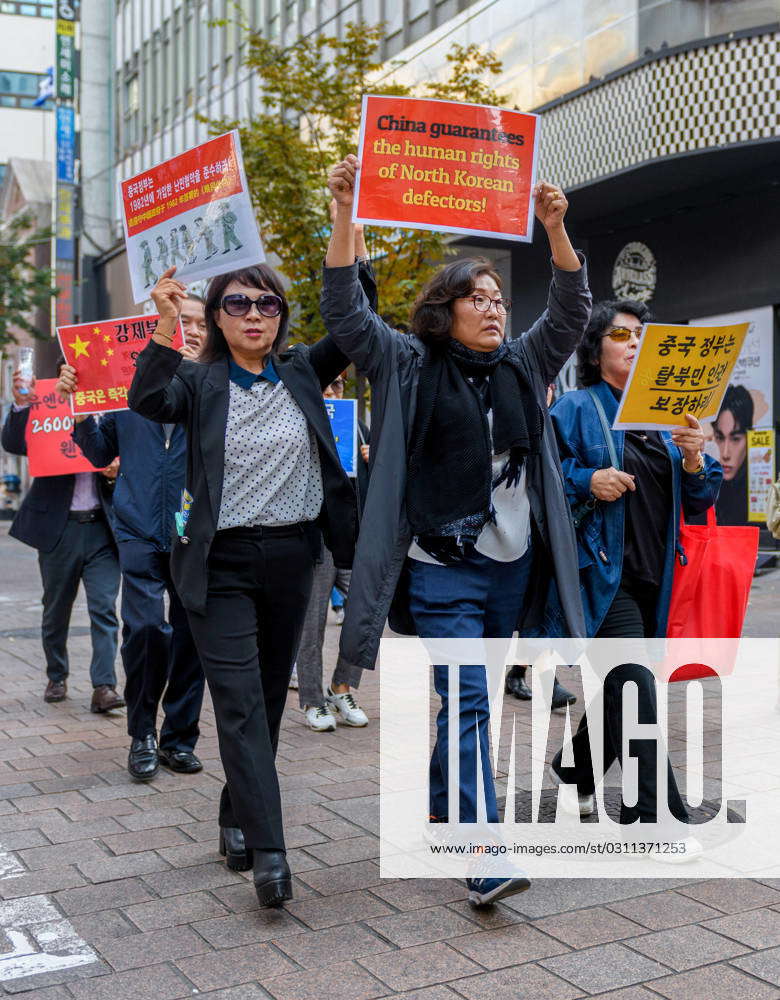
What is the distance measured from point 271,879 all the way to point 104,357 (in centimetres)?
271

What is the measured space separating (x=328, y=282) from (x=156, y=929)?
2.02 meters

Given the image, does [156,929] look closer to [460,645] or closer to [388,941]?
[388,941]

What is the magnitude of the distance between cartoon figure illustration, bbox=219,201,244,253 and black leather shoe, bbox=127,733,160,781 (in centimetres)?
228

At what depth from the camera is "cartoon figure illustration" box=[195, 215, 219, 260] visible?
170 inches

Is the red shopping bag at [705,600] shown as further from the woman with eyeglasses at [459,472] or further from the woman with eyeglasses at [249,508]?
the woman with eyeglasses at [249,508]

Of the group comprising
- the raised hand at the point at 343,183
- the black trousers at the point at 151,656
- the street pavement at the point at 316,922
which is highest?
the raised hand at the point at 343,183

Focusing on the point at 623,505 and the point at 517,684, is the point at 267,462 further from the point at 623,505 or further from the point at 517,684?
the point at 517,684

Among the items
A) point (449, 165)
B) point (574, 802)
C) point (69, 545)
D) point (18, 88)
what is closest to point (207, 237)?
point (449, 165)

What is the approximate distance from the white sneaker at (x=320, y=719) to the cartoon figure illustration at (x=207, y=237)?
2.73m

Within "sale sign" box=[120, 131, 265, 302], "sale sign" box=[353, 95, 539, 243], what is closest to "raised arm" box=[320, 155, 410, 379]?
"sale sign" box=[353, 95, 539, 243]

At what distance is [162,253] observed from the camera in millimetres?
4656

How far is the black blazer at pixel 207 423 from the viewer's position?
3773mm

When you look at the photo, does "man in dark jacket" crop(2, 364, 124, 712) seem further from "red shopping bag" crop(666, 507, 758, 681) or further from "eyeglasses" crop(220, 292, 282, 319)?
"red shopping bag" crop(666, 507, 758, 681)

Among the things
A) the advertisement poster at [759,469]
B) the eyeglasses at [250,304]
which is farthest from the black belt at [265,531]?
the advertisement poster at [759,469]
